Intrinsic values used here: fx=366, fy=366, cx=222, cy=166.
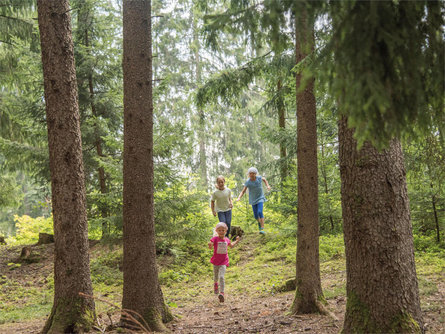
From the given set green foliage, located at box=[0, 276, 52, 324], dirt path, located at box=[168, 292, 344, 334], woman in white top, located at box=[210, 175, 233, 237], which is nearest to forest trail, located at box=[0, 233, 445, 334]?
dirt path, located at box=[168, 292, 344, 334]

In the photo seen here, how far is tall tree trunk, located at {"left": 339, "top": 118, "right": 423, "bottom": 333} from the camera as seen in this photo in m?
3.46

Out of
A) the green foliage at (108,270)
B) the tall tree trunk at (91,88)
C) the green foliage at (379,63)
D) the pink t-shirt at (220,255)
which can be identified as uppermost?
the tall tree trunk at (91,88)

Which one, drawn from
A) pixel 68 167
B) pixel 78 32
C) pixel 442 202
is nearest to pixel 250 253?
pixel 442 202

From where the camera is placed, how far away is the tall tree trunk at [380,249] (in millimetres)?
3457

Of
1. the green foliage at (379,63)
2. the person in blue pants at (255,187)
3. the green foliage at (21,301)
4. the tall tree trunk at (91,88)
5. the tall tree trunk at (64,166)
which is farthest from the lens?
the tall tree trunk at (91,88)

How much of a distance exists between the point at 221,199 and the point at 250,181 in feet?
3.68

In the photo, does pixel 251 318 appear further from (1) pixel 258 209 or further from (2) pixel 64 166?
(1) pixel 258 209

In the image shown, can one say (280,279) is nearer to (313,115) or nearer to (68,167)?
(313,115)

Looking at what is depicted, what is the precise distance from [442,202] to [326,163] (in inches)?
114

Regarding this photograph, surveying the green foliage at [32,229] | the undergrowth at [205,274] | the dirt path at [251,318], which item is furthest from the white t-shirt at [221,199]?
the green foliage at [32,229]

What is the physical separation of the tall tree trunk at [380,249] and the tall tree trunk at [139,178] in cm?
293

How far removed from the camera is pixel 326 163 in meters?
10.1

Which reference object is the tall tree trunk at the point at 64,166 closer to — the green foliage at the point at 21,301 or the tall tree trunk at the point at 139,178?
the tall tree trunk at the point at 139,178

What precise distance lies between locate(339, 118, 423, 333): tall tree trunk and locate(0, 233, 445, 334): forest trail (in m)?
1.05
